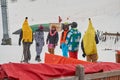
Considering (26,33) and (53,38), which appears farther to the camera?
(53,38)

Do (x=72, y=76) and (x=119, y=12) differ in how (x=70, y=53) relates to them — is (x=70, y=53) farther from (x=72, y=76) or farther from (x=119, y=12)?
(x=119, y=12)

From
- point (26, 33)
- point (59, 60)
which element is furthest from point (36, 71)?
point (26, 33)

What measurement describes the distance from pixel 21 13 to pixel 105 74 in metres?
40.5

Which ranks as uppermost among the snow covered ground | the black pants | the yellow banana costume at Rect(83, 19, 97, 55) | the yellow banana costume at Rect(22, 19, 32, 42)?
the snow covered ground

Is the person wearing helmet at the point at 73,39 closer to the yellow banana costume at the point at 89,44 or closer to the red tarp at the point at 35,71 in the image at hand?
the yellow banana costume at the point at 89,44

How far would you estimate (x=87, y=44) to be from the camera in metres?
10.6

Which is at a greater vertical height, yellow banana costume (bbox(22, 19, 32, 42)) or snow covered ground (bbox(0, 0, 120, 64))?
snow covered ground (bbox(0, 0, 120, 64))

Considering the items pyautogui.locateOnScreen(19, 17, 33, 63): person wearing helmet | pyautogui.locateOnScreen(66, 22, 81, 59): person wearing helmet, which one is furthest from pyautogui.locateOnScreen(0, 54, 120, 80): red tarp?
pyautogui.locateOnScreen(19, 17, 33, 63): person wearing helmet

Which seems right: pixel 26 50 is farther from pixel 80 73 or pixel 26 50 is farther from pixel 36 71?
pixel 80 73

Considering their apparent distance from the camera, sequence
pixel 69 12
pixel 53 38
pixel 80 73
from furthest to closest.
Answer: pixel 69 12 < pixel 53 38 < pixel 80 73

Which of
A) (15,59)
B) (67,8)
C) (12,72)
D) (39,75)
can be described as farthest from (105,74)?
(67,8)

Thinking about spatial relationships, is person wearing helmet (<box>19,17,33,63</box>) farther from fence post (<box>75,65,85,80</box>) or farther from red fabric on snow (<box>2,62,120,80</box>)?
fence post (<box>75,65,85,80</box>)

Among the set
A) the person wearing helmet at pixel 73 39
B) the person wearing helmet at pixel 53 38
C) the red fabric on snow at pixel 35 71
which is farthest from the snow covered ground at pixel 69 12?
the red fabric on snow at pixel 35 71

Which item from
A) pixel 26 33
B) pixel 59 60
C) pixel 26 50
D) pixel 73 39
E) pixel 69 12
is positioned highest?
pixel 69 12
